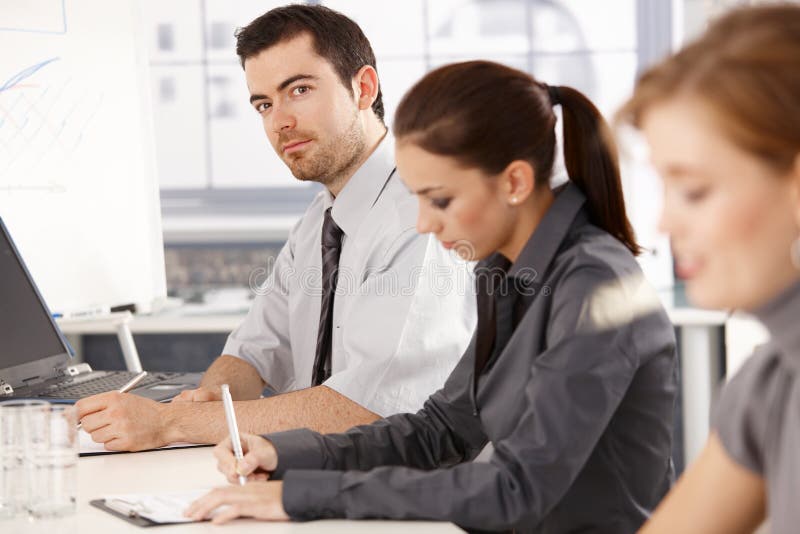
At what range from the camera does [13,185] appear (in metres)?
2.45

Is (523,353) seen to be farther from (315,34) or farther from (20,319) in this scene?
(20,319)

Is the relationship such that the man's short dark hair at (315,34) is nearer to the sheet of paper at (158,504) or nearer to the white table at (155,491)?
the white table at (155,491)

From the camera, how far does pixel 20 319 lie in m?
1.97

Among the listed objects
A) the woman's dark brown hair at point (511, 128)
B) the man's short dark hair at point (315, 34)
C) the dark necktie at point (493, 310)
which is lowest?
the dark necktie at point (493, 310)

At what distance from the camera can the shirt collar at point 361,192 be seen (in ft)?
6.60

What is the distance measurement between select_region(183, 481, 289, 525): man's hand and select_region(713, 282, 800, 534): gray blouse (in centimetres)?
53

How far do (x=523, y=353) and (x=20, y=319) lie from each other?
43.7 inches

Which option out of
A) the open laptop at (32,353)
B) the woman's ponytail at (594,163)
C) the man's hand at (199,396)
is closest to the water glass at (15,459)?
the man's hand at (199,396)

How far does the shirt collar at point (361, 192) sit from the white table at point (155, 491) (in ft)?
1.98

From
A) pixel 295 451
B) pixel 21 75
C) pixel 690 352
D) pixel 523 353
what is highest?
pixel 21 75

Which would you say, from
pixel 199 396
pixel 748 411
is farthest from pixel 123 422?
pixel 748 411

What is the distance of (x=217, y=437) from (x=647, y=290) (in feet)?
2.41

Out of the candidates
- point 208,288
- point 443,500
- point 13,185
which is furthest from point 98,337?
point 443,500

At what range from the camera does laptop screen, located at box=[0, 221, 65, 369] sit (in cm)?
194
